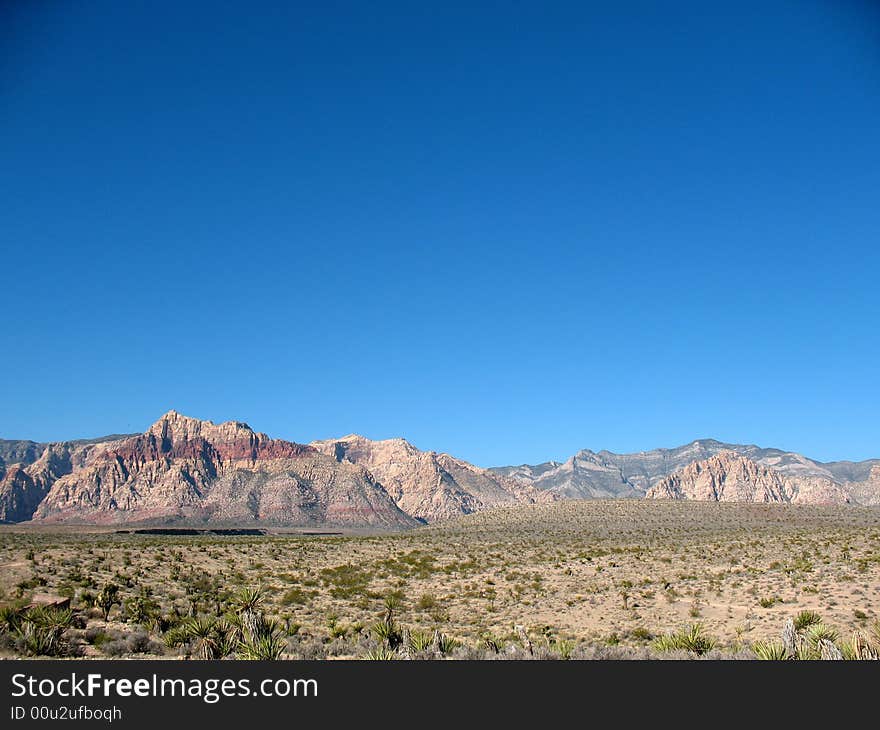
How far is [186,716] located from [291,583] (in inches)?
957

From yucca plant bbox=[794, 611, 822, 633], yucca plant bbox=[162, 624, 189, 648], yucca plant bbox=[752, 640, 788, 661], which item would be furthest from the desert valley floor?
yucca plant bbox=[752, 640, 788, 661]

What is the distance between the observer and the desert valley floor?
627 inches

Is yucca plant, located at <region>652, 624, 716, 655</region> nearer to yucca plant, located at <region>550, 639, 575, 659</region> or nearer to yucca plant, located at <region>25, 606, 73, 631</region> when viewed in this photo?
yucca plant, located at <region>550, 639, 575, 659</region>

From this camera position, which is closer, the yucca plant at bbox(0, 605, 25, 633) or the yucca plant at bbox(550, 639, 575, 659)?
the yucca plant at bbox(550, 639, 575, 659)

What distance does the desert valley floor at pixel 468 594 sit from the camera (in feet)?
52.3

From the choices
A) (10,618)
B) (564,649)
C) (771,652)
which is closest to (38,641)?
(10,618)

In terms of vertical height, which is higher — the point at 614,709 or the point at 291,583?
the point at 614,709

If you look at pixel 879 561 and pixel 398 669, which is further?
pixel 879 561

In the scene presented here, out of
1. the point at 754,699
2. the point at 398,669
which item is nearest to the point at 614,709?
the point at 754,699

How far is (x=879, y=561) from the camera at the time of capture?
30.3 metres

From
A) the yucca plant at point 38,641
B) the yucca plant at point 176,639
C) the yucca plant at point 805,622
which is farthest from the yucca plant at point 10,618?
the yucca plant at point 805,622

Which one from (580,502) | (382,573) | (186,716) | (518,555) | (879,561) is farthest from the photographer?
(580,502)

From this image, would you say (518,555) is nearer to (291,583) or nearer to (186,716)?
(291,583)

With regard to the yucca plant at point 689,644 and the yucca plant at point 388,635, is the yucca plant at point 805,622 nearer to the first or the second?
the yucca plant at point 689,644
